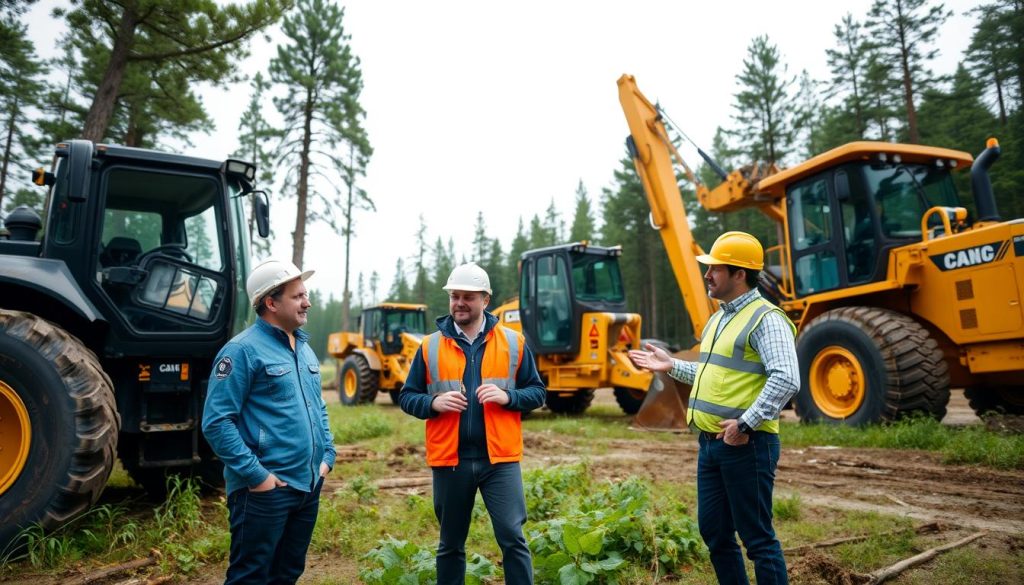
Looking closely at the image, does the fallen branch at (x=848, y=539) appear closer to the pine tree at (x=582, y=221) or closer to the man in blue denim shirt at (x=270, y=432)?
the man in blue denim shirt at (x=270, y=432)

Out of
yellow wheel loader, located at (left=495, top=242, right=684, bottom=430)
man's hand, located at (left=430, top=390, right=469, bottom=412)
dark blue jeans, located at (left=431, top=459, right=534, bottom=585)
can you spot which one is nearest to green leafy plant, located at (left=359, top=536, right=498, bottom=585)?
dark blue jeans, located at (left=431, top=459, right=534, bottom=585)

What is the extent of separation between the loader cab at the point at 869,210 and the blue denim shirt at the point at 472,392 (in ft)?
21.1

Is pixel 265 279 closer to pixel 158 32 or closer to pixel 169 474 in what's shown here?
pixel 169 474

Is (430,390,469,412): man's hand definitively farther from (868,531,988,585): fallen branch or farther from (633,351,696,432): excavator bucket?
(633,351,696,432): excavator bucket

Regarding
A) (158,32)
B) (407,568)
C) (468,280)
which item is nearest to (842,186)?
(468,280)

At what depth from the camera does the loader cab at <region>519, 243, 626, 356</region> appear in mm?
11211

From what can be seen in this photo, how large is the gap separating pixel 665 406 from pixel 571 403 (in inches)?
130

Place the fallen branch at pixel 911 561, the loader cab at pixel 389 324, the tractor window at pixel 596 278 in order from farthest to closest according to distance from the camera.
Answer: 1. the loader cab at pixel 389 324
2. the tractor window at pixel 596 278
3. the fallen branch at pixel 911 561

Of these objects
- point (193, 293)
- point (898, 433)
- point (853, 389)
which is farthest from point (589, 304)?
point (193, 293)

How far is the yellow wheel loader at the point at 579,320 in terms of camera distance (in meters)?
10.8

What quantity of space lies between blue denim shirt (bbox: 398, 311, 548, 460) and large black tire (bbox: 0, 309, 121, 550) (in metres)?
2.36

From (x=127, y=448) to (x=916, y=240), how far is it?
907 cm

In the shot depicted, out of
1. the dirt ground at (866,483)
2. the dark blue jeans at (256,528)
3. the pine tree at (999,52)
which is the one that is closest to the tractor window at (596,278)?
the dirt ground at (866,483)

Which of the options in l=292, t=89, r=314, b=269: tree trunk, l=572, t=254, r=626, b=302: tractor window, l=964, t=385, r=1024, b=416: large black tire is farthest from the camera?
l=292, t=89, r=314, b=269: tree trunk
